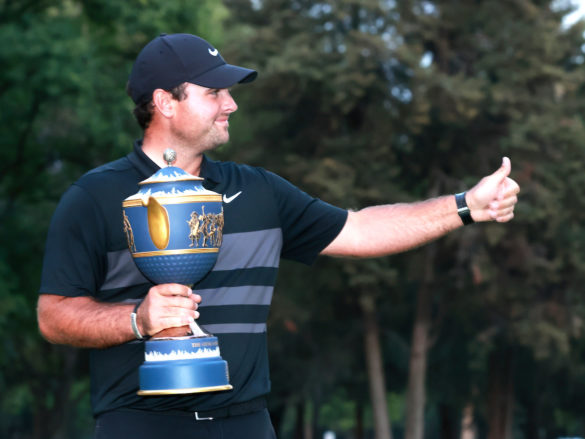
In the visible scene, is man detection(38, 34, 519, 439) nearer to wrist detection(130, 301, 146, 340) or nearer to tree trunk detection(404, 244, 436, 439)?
wrist detection(130, 301, 146, 340)

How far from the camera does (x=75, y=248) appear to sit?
136 inches

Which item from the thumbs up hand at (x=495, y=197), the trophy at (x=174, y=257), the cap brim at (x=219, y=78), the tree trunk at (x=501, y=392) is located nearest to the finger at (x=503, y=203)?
the thumbs up hand at (x=495, y=197)

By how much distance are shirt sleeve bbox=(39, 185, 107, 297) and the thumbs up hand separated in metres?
1.44

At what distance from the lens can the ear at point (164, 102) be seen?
3729 millimetres

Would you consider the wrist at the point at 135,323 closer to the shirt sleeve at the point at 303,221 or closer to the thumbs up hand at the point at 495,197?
the shirt sleeve at the point at 303,221

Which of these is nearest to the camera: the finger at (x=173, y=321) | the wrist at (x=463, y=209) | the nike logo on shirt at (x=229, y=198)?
the finger at (x=173, y=321)

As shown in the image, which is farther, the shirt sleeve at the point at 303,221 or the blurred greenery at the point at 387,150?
the blurred greenery at the point at 387,150

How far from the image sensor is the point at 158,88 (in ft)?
12.2

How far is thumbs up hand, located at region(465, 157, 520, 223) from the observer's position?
3990 mm

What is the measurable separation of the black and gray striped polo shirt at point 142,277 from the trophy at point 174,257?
0.58 ft

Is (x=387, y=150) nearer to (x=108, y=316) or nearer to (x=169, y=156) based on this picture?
(x=169, y=156)

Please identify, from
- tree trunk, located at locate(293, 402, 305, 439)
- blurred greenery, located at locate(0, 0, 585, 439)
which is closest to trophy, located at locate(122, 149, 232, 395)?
blurred greenery, located at locate(0, 0, 585, 439)

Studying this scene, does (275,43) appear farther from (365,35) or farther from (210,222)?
(210,222)

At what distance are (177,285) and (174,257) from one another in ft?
0.41
